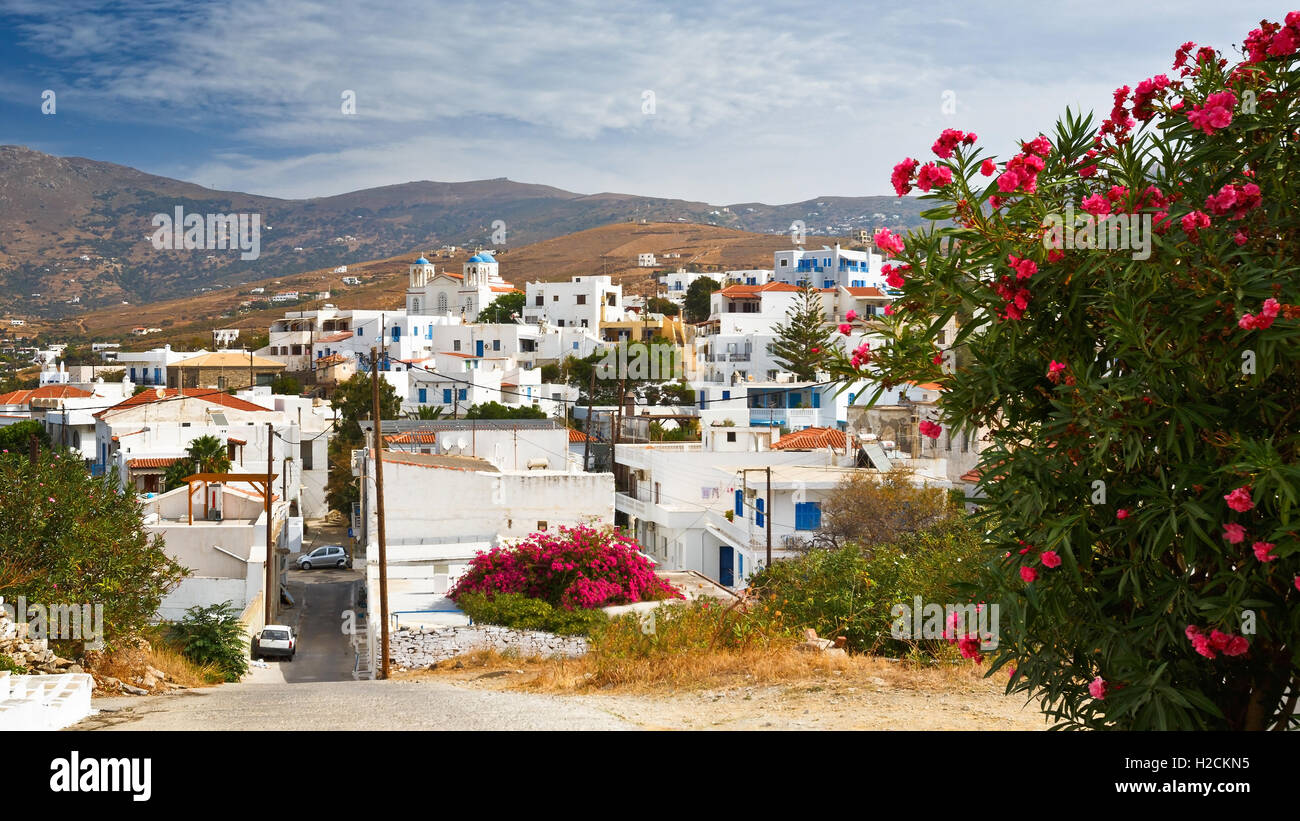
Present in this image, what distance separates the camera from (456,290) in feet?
364

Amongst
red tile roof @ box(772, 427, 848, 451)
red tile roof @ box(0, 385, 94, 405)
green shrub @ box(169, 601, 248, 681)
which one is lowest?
green shrub @ box(169, 601, 248, 681)

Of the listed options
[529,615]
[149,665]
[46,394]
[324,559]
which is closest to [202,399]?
[324,559]

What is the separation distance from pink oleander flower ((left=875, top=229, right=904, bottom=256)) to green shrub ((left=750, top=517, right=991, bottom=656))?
315 inches

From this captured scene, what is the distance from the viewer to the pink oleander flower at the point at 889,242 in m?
5.38

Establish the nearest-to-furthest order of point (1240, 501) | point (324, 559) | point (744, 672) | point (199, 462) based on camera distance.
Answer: point (1240, 501) → point (744, 672) → point (199, 462) → point (324, 559)

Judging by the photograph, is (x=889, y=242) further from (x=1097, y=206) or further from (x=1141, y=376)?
(x=1141, y=376)

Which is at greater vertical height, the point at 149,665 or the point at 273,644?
the point at 149,665

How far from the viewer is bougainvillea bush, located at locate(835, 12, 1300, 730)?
15.2 feet

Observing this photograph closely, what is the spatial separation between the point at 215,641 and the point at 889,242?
68.1 ft

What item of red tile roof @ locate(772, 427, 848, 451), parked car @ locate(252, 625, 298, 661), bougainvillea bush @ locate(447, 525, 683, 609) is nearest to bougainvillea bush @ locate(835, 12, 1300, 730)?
bougainvillea bush @ locate(447, 525, 683, 609)

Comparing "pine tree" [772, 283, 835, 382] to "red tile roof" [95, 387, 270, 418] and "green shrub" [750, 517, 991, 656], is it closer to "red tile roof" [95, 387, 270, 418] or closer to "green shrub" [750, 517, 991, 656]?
"red tile roof" [95, 387, 270, 418]

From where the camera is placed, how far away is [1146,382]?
15.6 ft

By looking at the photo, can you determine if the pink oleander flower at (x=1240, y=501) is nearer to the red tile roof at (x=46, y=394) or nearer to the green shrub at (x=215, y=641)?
the green shrub at (x=215, y=641)

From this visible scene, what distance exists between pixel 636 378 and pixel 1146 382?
204 feet
